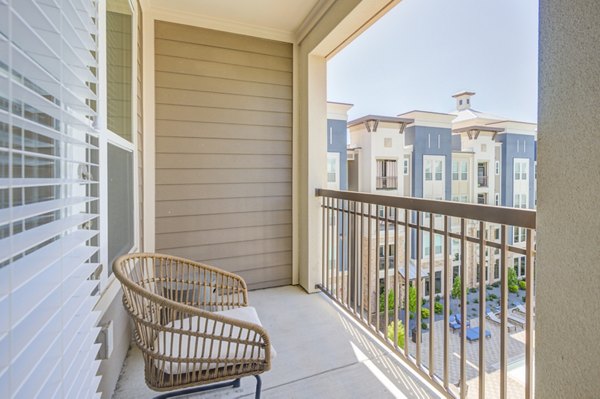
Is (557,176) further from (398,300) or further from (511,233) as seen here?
(398,300)

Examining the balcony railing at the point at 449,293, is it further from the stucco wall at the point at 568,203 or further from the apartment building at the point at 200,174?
the stucco wall at the point at 568,203

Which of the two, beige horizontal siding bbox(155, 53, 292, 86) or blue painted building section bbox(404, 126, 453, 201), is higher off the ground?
beige horizontal siding bbox(155, 53, 292, 86)

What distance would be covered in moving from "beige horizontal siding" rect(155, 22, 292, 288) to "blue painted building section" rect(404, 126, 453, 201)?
1556 mm

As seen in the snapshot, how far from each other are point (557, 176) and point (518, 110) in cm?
52

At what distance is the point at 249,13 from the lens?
277 cm

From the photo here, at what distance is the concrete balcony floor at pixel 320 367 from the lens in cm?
169

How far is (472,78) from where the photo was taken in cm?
193

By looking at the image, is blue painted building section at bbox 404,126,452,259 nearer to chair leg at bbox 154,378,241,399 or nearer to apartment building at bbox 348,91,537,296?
apartment building at bbox 348,91,537,296

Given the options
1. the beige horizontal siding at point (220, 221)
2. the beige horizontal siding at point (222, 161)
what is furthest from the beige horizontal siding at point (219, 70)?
the beige horizontal siding at point (220, 221)

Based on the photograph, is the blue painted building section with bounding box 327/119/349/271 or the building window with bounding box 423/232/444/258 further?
the blue painted building section with bounding box 327/119/349/271

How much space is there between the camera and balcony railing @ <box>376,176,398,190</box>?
2.08 metres

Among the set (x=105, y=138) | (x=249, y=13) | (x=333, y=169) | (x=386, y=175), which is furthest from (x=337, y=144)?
(x=105, y=138)

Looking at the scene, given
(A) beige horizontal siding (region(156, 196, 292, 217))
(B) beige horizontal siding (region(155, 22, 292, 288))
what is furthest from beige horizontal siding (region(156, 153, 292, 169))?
(A) beige horizontal siding (region(156, 196, 292, 217))

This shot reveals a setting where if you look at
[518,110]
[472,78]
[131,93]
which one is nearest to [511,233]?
[518,110]
